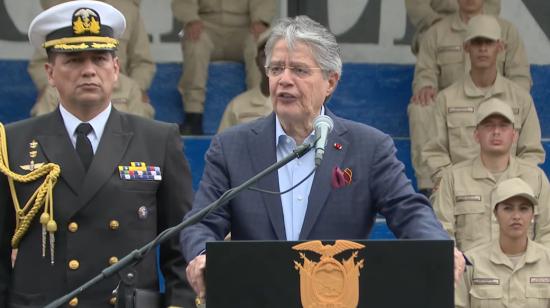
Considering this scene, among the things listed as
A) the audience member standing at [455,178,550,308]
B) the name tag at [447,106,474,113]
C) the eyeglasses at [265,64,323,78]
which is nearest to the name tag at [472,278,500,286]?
the audience member standing at [455,178,550,308]

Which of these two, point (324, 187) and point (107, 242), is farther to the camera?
point (107, 242)

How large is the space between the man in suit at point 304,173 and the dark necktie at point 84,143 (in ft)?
1.63

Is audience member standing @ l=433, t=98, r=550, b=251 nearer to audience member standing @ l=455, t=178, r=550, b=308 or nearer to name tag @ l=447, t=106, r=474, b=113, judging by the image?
audience member standing @ l=455, t=178, r=550, b=308

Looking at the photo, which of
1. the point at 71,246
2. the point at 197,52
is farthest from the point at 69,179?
the point at 197,52

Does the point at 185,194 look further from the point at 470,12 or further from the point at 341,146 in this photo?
the point at 470,12

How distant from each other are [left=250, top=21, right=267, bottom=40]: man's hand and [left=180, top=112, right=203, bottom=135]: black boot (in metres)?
0.73

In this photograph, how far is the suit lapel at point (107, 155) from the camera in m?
4.73

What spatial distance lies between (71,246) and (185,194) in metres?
0.42

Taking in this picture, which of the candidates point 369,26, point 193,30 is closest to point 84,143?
point 193,30

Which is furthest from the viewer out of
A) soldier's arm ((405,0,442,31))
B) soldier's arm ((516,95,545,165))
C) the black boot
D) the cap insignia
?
soldier's arm ((405,0,442,31))

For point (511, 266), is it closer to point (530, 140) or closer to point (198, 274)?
point (530, 140)

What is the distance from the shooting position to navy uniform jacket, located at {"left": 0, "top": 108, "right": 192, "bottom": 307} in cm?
472

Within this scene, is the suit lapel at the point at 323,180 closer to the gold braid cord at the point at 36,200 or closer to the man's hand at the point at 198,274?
the man's hand at the point at 198,274

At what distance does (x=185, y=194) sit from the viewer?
485 cm
